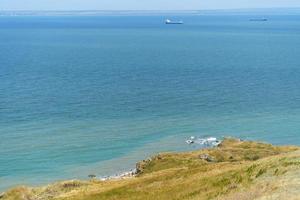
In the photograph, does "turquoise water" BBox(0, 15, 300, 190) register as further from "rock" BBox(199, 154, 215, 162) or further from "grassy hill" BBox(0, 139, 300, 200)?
"grassy hill" BBox(0, 139, 300, 200)

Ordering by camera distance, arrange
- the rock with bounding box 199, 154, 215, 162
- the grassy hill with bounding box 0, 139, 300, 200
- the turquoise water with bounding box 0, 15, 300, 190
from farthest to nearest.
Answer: the turquoise water with bounding box 0, 15, 300, 190, the rock with bounding box 199, 154, 215, 162, the grassy hill with bounding box 0, 139, 300, 200

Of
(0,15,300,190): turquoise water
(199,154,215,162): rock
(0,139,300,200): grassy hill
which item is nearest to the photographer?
(0,139,300,200): grassy hill

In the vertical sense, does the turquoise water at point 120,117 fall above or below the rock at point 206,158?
above

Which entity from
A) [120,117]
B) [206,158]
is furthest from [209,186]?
[120,117]

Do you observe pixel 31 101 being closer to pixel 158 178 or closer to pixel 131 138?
pixel 131 138

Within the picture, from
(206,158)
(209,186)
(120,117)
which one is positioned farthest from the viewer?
(120,117)

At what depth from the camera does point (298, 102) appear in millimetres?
141125

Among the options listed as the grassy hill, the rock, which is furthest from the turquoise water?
the grassy hill

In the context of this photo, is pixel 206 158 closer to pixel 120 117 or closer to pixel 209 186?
pixel 120 117

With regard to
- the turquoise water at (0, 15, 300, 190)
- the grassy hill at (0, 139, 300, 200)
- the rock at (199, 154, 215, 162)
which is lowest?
the grassy hill at (0, 139, 300, 200)

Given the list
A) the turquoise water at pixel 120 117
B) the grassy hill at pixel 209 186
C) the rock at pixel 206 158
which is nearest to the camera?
the grassy hill at pixel 209 186

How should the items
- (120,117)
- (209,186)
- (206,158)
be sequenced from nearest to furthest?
1. (209,186)
2. (206,158)
3. (120,117)

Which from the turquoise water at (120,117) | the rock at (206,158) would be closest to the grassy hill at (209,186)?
the rock at (206,158)

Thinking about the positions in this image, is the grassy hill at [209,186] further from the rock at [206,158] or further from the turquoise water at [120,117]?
the turquoise water at [120,117]
